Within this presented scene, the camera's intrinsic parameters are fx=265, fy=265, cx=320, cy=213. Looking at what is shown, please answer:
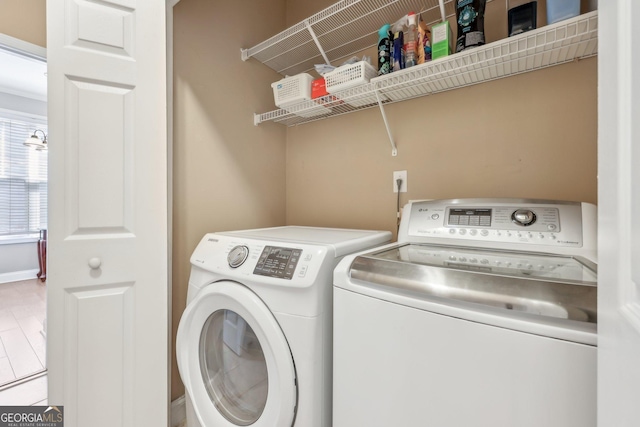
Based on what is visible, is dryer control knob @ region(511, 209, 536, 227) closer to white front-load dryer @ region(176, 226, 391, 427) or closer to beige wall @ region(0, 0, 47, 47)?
white front-load dryer @ region(176, 226, 391, 427)

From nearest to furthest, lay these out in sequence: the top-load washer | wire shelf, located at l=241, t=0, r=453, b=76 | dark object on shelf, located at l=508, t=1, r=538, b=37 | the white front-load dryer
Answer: the top-load washer
the white front-load dryer
dark object on shelf, located at l=508, t=1, r=538, b=37
wire shelf, located at l=241, t=0, r=453, b=76

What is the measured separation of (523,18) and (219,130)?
1444 millimetres

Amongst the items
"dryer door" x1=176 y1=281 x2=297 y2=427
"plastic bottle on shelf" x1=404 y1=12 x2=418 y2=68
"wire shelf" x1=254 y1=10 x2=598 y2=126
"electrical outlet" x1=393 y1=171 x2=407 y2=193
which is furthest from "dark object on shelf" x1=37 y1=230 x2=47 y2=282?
"plastic bottle on shelf" x1=404 y1=12 x2=418 y2=68

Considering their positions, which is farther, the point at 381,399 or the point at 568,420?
the point at 381,399

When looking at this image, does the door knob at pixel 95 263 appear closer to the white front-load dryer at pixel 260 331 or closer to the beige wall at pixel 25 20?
the white front-load dryer at pixel 260 331

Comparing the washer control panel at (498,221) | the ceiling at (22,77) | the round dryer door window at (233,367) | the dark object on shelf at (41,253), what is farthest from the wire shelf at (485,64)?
the dark object on shelf at (41,253)

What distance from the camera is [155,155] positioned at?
117 cm

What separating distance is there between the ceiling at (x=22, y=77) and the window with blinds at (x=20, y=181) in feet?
1.38

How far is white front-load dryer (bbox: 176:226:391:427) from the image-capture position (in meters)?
0.82

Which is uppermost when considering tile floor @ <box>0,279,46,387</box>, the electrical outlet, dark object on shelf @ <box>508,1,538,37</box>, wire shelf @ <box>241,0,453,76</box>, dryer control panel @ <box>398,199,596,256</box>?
wire shelf @ <box>241,0,453,76</box>

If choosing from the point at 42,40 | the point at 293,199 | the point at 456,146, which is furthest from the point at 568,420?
the point at 42,40
